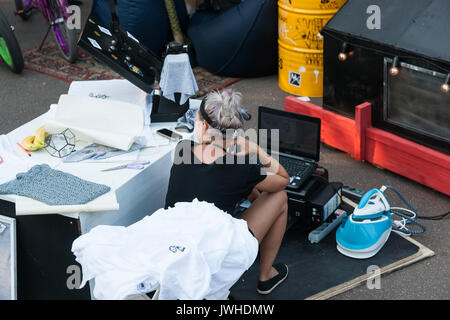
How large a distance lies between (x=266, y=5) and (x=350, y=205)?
2221 mm

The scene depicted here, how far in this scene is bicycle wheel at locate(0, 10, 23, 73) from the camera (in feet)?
18.1

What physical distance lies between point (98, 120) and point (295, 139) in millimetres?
1144

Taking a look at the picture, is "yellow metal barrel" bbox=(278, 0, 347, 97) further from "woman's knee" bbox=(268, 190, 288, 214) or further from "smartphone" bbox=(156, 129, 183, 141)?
"woman's knee" bbox=(268, 190, 288, 214)

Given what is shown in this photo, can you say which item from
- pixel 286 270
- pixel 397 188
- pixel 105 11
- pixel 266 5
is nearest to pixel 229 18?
pixel 266 5

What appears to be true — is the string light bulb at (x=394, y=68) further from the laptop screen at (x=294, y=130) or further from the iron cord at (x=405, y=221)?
the iron cord at (x=405, y=221)

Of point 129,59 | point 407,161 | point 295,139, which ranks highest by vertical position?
point 129,59

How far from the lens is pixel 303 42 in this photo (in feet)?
16.4

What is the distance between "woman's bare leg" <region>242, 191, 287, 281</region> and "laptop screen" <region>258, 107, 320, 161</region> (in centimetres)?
63

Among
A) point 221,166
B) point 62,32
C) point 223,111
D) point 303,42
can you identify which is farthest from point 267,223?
point 62,32

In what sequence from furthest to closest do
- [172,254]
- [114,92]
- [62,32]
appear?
[62,32] → [114,92] → [172,254]

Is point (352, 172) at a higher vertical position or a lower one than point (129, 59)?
lower

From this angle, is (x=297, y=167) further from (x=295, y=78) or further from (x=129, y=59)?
(x=295, y=78)

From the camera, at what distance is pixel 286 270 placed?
3.26 metres

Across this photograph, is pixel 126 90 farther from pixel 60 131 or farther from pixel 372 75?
pixel 372 75
